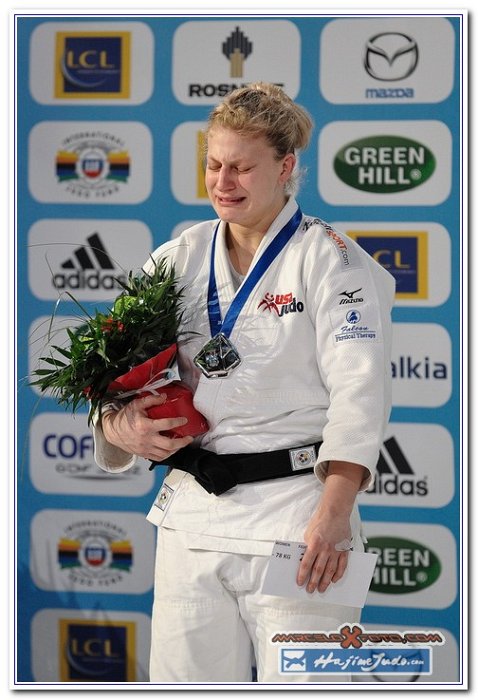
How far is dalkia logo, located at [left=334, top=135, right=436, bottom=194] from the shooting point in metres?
3.05

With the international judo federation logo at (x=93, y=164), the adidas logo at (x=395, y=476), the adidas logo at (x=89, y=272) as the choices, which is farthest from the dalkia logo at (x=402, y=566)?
the international judo federation logo at (x=93, y=164)

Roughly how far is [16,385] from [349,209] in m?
1.40

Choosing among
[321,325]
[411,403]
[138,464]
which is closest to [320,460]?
[321,325]

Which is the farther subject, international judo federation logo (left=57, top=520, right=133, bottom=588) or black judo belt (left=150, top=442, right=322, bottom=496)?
international judo federation logo (left=57, top=520, right=133, bottom=588)

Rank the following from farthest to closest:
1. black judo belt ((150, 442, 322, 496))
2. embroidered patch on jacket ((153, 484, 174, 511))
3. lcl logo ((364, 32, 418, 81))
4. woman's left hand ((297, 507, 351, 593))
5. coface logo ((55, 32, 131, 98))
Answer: coface logo ((55, 32, 131, 98)) < lcl logo ((364, 32, 418, 81)) < embroidered patch on jacket ((153, 484, 174, 511)) < black judo belt ((150, 442, 322, 496)) < woman's left hand ((297, 507, 351, 593))

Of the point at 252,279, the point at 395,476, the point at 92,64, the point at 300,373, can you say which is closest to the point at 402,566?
the point at 395,476

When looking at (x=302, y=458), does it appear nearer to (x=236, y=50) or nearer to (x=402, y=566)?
(x=402, y=566)

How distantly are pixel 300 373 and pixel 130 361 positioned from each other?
39 centimetres

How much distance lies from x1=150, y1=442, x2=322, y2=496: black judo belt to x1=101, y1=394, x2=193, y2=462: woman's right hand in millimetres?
72

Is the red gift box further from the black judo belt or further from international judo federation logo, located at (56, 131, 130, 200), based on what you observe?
international judo federation logo, located at (56, 131, 130, 200)

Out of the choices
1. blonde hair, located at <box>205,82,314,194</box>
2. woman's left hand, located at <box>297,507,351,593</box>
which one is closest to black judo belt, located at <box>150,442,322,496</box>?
woman's left hand, located at <box>297,507,351,593</box>

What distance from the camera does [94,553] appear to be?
3266 millimetres

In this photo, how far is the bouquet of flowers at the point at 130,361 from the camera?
1933 mm

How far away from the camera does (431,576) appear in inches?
121
